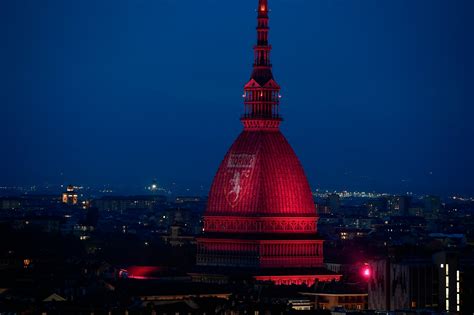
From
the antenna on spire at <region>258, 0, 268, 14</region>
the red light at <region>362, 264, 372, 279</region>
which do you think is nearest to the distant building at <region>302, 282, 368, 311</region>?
the red light at <region>362, 264, 372, 279</region>

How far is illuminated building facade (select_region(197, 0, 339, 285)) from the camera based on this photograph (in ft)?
521

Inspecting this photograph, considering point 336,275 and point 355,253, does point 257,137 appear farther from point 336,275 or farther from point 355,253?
point 355,253

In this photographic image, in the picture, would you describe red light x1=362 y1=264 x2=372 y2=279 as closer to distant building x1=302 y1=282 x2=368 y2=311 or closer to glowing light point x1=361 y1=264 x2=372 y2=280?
glowing light point x1=361 y1=264 x2=372 y2=280

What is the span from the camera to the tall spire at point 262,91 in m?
160

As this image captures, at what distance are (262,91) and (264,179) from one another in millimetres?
5079

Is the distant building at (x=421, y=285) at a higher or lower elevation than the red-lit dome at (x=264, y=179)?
lower

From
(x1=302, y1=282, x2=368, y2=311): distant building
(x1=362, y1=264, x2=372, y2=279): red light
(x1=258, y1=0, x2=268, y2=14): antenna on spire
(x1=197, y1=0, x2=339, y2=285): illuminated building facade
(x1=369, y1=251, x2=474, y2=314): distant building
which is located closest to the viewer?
(x1=369, y1=251, x2=474, y2=314): distant building

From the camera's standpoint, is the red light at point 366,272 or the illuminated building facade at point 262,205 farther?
the illuminated building facade at point 262,205

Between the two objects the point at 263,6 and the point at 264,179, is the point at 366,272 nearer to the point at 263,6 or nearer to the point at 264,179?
the point at 264,179

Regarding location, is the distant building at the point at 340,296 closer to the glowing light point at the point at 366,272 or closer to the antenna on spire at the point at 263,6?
the glowing light point at the point at 366,272

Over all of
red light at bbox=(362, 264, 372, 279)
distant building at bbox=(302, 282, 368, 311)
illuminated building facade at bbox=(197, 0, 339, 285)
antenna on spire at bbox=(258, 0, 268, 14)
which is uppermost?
antenna on spire at bbox=(258, 0, 268, 14)

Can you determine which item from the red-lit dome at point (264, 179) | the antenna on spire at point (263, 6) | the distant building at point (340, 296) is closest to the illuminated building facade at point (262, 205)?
the red-lit dome at point (264, 179)

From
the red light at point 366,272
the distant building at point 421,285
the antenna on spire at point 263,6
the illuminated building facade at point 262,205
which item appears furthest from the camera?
the antenna on spire at point 263,6

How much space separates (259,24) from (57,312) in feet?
163
